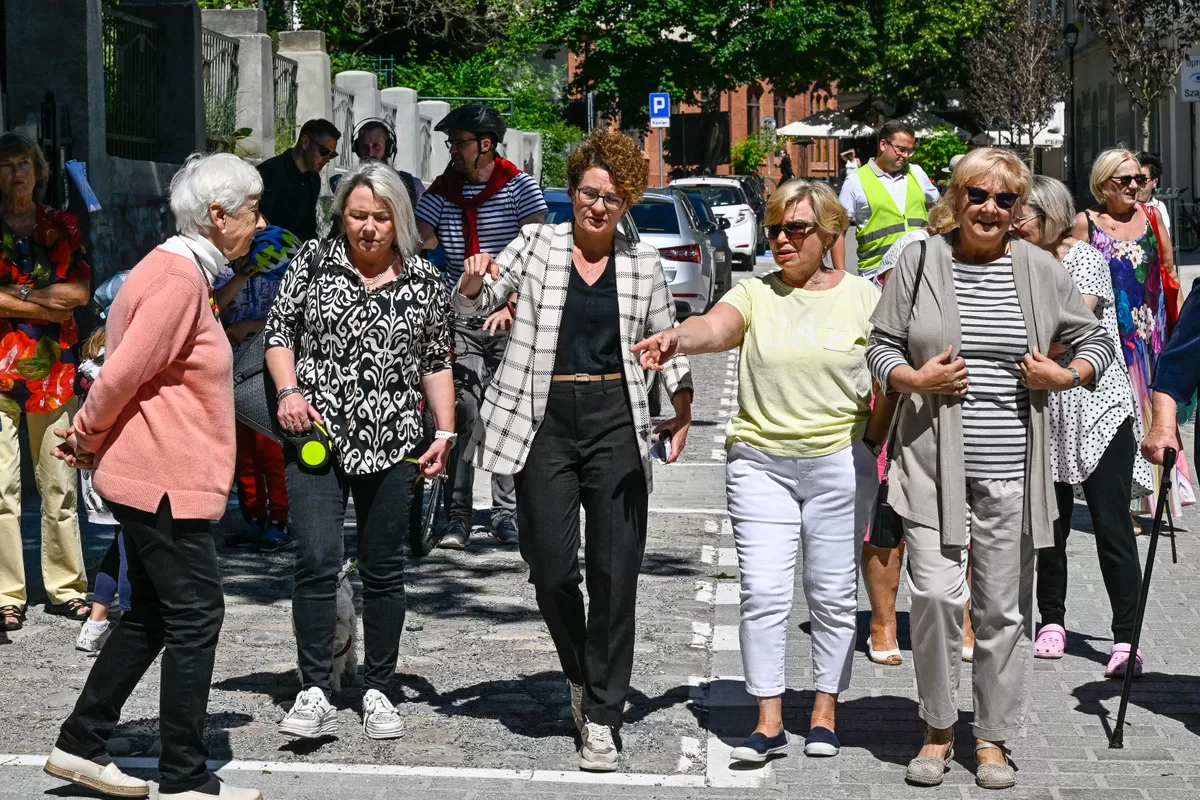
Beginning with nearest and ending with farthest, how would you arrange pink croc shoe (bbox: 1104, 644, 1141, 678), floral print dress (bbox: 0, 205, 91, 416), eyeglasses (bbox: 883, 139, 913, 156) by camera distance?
1. pink croc shoe (bbox: 1104, 644, 1141, 678)
2. floral print dress (bbox: 0, 205, 91, 416)
3. eyeglasses (bbox: 883, 139, 913, 156)

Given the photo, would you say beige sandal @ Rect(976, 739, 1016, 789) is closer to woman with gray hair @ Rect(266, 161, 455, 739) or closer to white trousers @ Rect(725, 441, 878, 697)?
white trousers @ Rect(725, 441, 878, 697)

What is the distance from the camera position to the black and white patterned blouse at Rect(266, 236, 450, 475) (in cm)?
568

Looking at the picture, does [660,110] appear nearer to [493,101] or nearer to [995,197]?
[493,101]

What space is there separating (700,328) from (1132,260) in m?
3.55

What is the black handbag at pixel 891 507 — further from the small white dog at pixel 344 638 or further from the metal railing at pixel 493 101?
the metal railing at pixel 493 101

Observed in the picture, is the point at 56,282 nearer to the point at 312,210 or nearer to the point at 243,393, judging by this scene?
the point at 243,393

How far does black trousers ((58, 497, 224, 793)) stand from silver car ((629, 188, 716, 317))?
645 inches

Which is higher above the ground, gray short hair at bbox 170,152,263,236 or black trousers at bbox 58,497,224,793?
gray short hair at bbox 170,152,263,236

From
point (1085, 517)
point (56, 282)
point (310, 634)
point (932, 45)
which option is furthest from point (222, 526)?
point (932, 45)

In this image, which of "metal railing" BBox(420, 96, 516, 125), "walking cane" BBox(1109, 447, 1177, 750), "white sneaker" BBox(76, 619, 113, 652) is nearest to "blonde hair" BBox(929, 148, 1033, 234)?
"walking cane" BBox(1109, 447, 1177, 750)

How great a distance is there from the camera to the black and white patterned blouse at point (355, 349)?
5676mm

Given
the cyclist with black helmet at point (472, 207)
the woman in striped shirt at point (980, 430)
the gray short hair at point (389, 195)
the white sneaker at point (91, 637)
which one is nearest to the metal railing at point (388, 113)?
the cyclist with black helmet at point (472, 207)

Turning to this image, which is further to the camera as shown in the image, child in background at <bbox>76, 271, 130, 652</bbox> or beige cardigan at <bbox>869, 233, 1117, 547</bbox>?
child in background at <bbox>76, 271, 130, 652</bbox>

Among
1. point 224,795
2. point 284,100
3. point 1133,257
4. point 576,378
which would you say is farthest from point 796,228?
point 284,100
